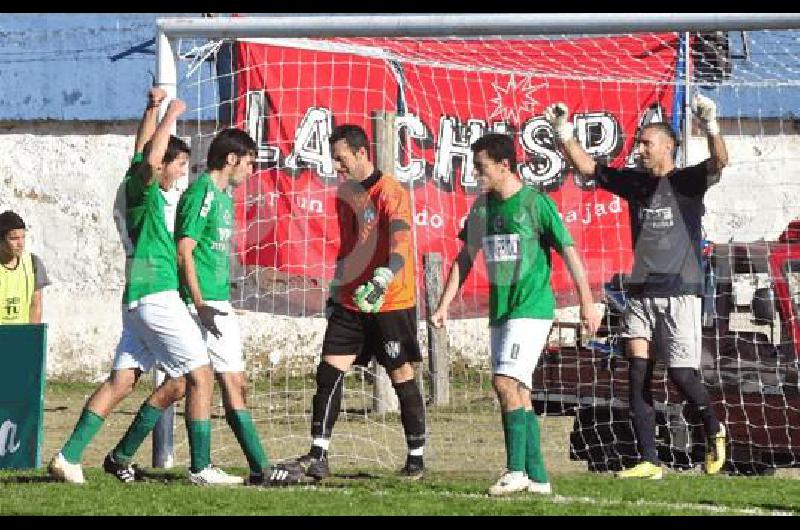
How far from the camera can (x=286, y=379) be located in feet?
46.6

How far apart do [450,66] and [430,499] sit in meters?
5.05

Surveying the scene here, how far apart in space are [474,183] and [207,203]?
6151 millimetres

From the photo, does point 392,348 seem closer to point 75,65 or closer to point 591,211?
point 591,211

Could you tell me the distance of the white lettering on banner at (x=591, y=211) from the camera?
14.0 meters

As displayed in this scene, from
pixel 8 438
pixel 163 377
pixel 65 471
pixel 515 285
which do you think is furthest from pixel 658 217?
pixel 8 438

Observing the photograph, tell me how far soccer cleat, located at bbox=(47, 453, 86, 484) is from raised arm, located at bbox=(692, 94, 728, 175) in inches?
154

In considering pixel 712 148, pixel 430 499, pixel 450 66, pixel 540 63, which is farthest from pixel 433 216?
pixel 430 499

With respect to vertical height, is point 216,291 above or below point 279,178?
below

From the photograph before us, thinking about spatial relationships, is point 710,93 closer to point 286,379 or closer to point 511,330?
point 286,379

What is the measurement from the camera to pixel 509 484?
26.6 ft

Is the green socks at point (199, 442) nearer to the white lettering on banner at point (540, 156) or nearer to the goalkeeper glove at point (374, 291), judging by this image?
the goalkeeper glove at point (374, 291)

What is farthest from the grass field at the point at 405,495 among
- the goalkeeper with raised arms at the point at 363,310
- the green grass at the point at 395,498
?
the goalkeeper with raised arms at the point at 363,310

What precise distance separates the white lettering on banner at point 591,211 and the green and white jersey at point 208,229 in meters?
5.54

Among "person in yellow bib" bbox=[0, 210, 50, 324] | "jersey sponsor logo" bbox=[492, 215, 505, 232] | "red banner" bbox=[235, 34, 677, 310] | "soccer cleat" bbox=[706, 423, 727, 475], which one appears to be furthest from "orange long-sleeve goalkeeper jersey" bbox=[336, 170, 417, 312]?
"red banner" bbox=[235, 34, 677, 310]
